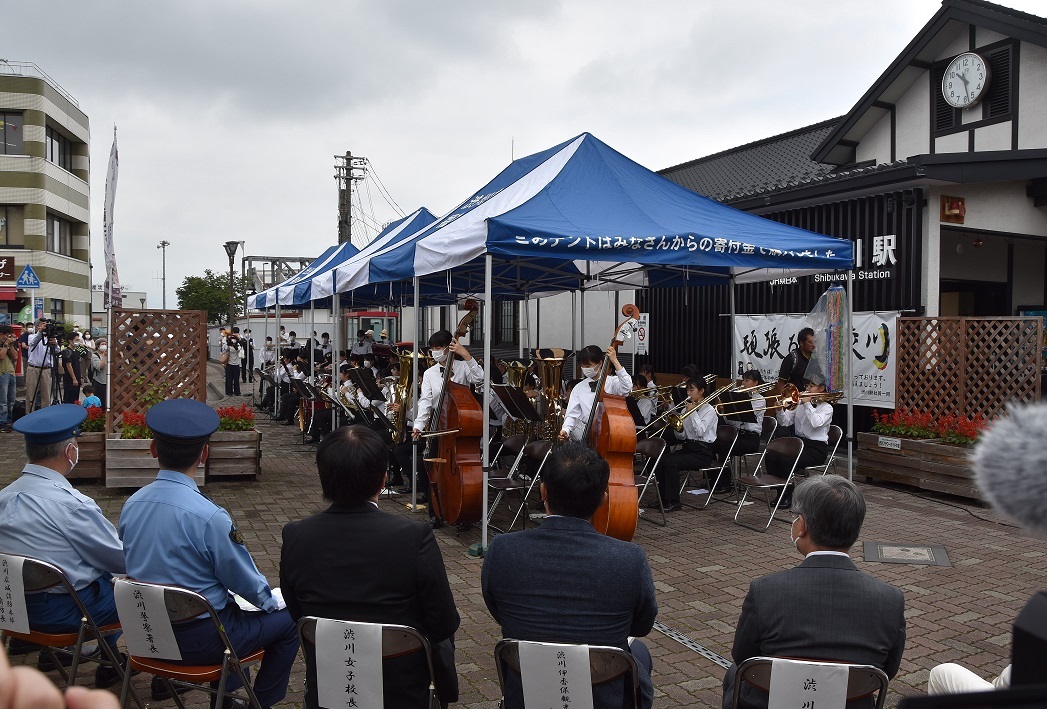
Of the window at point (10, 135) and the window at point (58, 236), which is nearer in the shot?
the window at point (10, 135)

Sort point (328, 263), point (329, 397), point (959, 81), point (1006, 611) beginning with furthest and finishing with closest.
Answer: point (328, 263), point (959, 81), point (329, 397), point (1006, 611)

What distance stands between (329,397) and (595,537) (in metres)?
8.64

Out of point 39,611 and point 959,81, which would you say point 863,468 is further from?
point 39,611

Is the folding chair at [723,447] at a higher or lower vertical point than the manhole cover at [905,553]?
higher

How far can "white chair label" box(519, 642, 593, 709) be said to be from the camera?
7.63ft

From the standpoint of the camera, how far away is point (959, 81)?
41.6 feet

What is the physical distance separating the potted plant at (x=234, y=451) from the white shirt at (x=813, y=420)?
18.6ft

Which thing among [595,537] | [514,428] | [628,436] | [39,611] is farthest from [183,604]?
[514,428]

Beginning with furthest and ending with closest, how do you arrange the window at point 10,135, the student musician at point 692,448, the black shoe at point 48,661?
the window at point 10,135
the student musician at point 692,448
the black shoe at point 48,661

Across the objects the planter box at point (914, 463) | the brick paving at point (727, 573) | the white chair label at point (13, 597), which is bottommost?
the brick paving at point (727, 573)

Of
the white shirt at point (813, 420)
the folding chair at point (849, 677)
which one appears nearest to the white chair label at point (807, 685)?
the folding chair at point (849, 677)

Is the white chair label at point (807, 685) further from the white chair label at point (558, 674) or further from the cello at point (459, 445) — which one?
the cello at point (459, 445)

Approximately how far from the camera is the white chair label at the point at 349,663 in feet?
8.11

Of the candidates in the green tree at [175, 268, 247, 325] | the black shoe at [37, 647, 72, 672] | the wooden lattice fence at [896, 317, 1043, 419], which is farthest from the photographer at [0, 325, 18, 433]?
the green tree at [175, 268, 247, 325]
